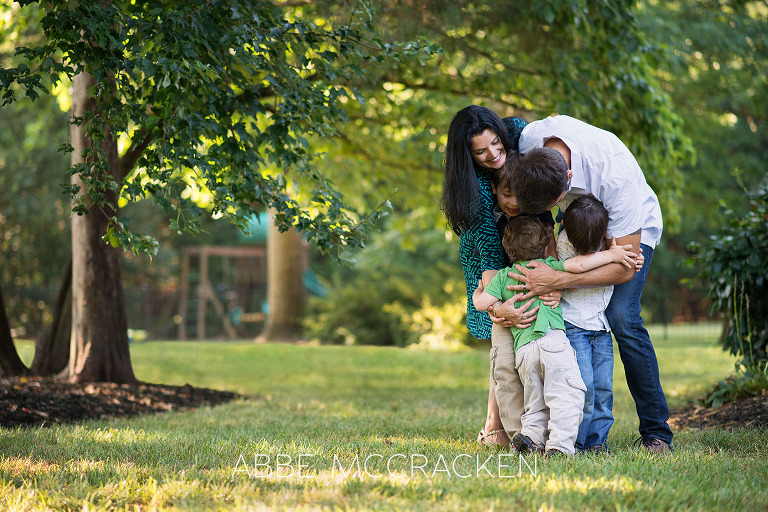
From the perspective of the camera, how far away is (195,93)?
4352 millimetres

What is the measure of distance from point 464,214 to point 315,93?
1.51 metres

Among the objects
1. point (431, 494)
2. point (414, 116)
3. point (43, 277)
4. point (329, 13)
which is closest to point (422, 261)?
point (43, 277)

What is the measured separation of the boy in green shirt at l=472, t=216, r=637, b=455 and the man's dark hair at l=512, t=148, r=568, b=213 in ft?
0.66

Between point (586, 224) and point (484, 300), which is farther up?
point (586, 224)

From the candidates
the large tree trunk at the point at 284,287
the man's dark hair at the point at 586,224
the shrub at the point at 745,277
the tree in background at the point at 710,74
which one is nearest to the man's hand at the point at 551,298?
the man's dark hair at the point at 586,224

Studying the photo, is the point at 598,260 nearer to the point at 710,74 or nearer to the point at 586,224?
the point at 586,224

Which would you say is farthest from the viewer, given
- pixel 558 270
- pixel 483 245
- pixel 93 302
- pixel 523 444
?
pixel 93 302

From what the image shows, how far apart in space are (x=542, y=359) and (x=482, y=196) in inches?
34.2

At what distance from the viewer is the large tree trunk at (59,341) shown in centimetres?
677

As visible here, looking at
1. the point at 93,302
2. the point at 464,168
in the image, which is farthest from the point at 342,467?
the point at 93,302

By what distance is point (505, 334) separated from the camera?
12.2ft

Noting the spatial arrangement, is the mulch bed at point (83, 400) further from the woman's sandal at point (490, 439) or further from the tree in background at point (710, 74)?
the tree in background at point (710, 74)

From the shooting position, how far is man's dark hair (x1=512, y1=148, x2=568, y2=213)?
10.9ft

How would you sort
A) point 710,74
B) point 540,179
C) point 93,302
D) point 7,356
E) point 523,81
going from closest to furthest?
point 540,179, point 93,302, point 7,356, point 523,81, point 710,74
